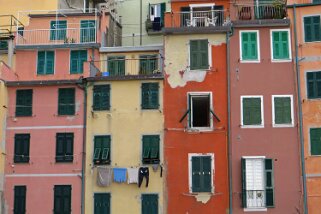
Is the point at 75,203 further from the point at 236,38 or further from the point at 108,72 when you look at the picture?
the point at 236,38

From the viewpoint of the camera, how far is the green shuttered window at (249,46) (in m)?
41.0

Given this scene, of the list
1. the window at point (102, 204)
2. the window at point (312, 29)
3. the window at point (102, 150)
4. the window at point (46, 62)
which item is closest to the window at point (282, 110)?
the window at point (312, 29)

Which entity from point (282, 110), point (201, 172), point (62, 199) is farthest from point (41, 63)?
point (282, 110)

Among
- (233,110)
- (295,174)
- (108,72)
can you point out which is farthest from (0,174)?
(295,174)

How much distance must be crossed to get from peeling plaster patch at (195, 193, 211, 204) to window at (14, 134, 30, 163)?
11.2 metres

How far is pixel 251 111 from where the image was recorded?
40188mm

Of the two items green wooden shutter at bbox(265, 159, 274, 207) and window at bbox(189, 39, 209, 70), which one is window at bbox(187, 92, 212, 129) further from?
green wooden shutter at bbox(265, 159, 274, 207)

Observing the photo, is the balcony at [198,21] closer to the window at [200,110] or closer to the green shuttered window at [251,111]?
the window at [200,110]

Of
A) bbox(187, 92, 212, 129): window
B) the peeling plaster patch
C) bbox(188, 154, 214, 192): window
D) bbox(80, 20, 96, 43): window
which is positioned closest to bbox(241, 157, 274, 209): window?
bbox(188, 154, 214, 192): window

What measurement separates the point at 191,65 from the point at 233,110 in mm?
3929

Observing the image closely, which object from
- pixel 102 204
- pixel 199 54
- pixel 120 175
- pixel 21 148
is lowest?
pixel 102 204

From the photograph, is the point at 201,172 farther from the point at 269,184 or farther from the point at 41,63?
the point at 41,63

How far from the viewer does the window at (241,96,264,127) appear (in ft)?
131

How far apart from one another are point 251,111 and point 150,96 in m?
6.40
